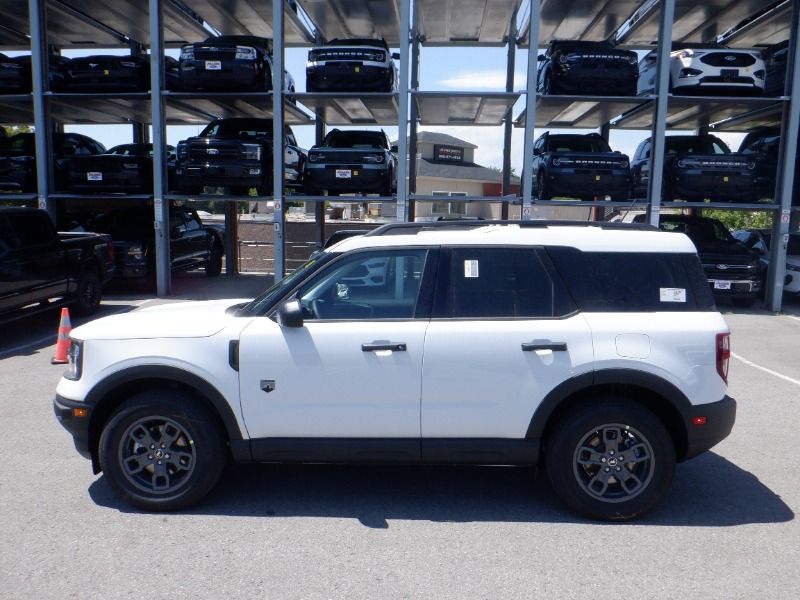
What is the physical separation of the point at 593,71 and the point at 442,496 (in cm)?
1145

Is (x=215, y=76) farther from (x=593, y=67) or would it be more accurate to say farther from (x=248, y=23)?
(x=593, y=67)

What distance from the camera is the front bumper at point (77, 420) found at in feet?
14.1

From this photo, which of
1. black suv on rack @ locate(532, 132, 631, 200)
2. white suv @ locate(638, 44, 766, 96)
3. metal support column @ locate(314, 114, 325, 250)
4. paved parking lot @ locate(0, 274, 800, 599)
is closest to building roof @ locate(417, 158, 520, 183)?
metal support column @ locate(314, 114, 325, 250)

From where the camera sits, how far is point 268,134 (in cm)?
1514

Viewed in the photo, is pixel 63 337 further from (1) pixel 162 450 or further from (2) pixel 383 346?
(2) pixel 383 346

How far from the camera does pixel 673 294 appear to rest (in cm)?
429

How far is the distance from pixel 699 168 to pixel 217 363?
1218cm

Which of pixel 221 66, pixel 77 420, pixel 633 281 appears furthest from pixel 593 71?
pixel 77 420

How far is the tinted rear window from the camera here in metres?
4.29

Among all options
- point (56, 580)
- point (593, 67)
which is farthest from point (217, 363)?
point (593, 67)

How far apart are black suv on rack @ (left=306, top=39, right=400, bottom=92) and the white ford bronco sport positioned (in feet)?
33.6

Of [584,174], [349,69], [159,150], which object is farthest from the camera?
[159,150]

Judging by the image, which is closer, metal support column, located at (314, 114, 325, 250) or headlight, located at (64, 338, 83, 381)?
headlight, located at (64, 338, 83, 381)

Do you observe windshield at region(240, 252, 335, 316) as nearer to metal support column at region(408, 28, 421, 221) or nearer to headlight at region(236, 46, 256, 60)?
headlight at region(236, 46, 256, 60)
